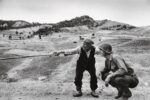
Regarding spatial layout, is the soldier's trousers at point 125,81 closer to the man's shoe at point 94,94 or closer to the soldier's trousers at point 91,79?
the man's shoe at point 94,94

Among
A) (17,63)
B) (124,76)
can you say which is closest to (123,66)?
(124,76)

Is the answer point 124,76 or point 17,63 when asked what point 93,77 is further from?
point 17,63

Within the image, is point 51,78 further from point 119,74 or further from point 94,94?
point 119,74

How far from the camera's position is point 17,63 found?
17531mm

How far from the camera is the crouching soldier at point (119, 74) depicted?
7318mm

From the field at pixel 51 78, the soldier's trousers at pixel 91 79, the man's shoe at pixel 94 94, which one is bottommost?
the field at pixel 51 78

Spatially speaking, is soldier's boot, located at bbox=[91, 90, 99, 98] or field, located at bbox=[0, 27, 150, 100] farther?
field, located at bbox=[0, 27, 150, 100]

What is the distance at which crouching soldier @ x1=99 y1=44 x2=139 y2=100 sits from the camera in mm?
7318

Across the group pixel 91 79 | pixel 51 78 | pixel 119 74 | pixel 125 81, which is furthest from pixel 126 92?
pixel 51 78

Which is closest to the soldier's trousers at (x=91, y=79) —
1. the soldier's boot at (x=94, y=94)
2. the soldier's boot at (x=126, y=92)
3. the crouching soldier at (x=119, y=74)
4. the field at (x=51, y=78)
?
the soldier's boot at (x=94, y=94)

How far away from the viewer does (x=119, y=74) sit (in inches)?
287

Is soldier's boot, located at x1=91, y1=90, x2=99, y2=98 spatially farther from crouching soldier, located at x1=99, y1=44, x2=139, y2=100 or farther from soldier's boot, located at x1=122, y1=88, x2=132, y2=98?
soldier's boot, located at x1=122, y1=88, x2=132, y2=98

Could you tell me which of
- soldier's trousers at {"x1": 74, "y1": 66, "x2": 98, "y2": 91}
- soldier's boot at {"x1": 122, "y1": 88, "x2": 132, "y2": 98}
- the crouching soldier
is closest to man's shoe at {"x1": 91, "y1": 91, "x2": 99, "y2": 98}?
soldier's trousers at {"x1": 74, "y1": 66, "x2": 98, "y2": 91}

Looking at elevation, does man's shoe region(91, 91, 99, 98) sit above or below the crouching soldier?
below
